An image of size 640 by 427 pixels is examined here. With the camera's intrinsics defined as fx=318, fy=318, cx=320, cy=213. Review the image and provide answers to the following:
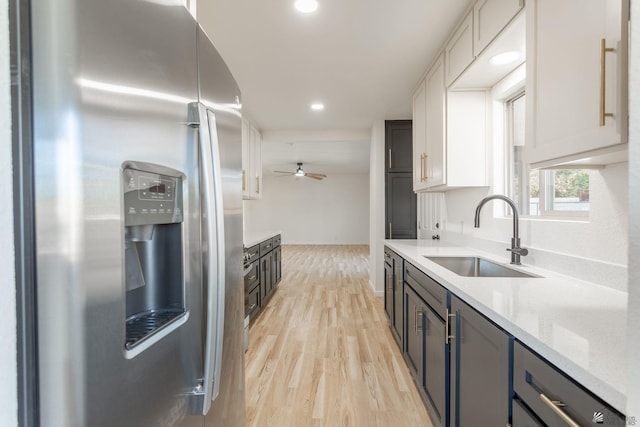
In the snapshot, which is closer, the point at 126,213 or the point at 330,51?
the point at 126,213

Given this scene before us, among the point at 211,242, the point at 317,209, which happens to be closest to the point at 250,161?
the point at 211,242

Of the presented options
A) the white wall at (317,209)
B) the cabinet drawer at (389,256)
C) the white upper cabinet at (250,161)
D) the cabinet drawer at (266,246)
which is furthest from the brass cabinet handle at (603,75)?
the white wall at (317,209)

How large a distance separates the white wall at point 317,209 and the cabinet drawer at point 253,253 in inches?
287

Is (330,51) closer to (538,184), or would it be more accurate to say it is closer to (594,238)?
(538,184)

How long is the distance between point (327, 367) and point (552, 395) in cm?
196

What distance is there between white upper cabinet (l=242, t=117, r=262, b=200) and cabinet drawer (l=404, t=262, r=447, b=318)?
2595 millimetres

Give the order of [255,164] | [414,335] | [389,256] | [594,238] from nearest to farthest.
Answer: [594,238] → [414,335] → [389,256] → [255,164]

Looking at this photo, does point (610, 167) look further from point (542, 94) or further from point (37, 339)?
point (37, 339)

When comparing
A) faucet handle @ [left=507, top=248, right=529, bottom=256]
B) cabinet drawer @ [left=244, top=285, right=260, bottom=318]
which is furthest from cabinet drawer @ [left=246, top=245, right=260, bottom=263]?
faucet handle @ [left=507, top=248, right=529, bottom=256]

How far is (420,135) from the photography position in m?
3.16

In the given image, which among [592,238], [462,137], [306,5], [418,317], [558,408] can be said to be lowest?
[418,317]

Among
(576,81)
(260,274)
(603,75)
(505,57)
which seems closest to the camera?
(603,75)

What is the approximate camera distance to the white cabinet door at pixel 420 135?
3031mm

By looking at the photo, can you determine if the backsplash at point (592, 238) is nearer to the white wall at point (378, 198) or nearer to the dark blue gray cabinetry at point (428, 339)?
the dark blue gray cabinetry at point (428, 339)
